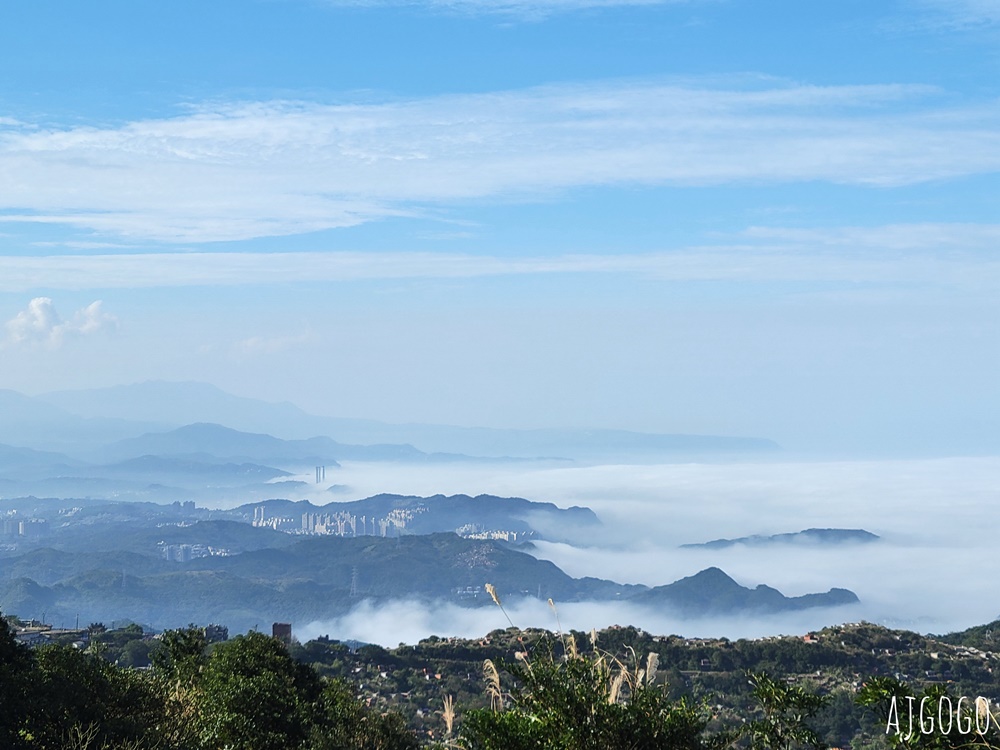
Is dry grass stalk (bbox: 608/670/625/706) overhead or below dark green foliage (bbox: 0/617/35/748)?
overhead

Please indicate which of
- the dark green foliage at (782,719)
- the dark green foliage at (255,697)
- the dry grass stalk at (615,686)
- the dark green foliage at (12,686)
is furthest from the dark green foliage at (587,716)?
the dark green foliage at (255,697)

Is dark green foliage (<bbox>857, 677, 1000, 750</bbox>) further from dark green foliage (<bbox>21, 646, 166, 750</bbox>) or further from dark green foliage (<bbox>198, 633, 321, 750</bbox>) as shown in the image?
dark green foliage (<bbox>198, 633, 321, 750</bbox>)

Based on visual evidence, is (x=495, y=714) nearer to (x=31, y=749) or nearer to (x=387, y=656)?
(x=31, y=749)

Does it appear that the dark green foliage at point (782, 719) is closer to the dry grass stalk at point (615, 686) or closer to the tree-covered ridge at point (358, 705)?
the tree-covered ridge at point (358, 705)

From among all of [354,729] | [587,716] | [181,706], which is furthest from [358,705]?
[587,716]

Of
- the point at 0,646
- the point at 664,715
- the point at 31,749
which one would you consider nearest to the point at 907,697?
the point at 664,715

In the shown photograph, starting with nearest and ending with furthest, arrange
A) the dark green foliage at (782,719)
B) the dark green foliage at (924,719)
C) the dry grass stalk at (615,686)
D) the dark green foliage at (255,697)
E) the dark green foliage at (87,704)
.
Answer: the dark green foliage at (924,719) < the dry grass stalk at (615,686) < the dark green foliage at (782,719) < the dark green foliage at (87,704) < the dark green foliage at (255,697)

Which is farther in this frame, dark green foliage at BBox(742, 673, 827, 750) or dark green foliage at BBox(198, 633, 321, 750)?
dark green foliage at BBox(198, 633, 321, 750)

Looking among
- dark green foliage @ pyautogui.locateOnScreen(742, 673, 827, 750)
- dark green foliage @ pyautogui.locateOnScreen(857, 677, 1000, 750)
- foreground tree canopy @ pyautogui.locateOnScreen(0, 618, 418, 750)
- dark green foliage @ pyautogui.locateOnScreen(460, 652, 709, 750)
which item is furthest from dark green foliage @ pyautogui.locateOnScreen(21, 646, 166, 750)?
dark green foliage @ pyautogui.locateOnScreen(857, 677, 1000, 750)

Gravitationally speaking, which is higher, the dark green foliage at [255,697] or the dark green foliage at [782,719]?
the dark green foliage at [782,719]

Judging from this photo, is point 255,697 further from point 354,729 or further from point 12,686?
point 12,686

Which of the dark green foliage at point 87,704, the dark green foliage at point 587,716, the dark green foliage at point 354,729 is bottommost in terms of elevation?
the dark green foliage at point 354,729

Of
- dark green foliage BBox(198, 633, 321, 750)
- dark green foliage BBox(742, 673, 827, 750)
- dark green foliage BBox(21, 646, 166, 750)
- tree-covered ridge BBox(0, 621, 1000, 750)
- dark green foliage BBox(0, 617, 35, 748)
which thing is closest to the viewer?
dark green foliage BBox(742, 673, 827, 750)

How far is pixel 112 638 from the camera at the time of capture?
72.9 metres
